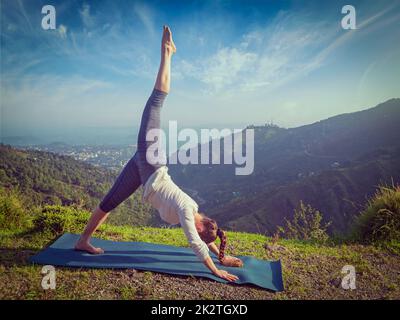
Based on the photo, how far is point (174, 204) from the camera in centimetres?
320

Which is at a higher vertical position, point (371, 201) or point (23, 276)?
point (371, 201)

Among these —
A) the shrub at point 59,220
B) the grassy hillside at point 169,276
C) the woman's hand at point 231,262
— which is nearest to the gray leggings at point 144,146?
the grassy hillside at point 169,276

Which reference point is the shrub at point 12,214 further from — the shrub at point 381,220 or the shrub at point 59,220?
the shrub at point 381,220

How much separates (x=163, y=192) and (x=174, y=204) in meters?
0.19

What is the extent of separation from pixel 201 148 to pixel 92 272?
11797 cm

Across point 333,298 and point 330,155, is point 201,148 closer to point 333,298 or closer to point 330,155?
point 330,155

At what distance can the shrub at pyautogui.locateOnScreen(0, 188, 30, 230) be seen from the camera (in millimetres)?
5081

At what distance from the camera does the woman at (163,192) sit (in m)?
3.16

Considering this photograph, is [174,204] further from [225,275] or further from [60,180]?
[60,180]

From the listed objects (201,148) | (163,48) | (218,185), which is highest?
(201,148)

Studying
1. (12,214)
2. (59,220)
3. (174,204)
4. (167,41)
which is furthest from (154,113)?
(12,214)

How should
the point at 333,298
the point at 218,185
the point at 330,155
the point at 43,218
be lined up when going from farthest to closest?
1. the point at 218,185
2. the point at 330,155
3. the point at 43,218
4. the point at 333,298

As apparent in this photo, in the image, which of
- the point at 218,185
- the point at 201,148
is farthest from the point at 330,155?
the point at 201,148

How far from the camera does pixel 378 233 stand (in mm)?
5070
